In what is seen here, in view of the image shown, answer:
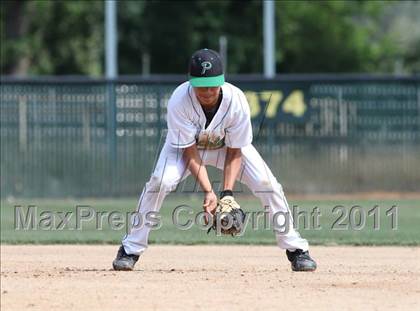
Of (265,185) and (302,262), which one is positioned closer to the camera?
(265,185)

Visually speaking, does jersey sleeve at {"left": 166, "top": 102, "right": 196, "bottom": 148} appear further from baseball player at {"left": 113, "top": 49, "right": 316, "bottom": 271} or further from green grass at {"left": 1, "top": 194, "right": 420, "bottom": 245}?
green grass at {"left": 1, "top": 194, "right": 420, "bottom": 245}

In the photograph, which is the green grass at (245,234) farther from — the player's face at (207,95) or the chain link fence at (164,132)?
the player's face at (207,95)

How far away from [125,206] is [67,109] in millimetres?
3240

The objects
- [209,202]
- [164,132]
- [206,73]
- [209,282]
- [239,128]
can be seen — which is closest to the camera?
[209,282]

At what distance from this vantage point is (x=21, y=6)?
38.1 meters

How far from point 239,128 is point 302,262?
1366 mm

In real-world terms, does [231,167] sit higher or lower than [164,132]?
higher

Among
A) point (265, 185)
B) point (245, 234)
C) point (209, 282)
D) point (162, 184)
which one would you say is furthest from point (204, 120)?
point (245, 234)

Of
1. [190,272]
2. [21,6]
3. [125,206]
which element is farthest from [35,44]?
[190,272]

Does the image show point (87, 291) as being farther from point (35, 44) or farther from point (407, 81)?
point (35, 44)

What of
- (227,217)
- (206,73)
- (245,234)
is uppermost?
(206,73)

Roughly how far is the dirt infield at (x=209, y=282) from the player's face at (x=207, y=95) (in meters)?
1.51

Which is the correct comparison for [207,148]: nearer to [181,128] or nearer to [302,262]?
[181,128]

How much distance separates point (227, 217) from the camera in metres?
8.85
